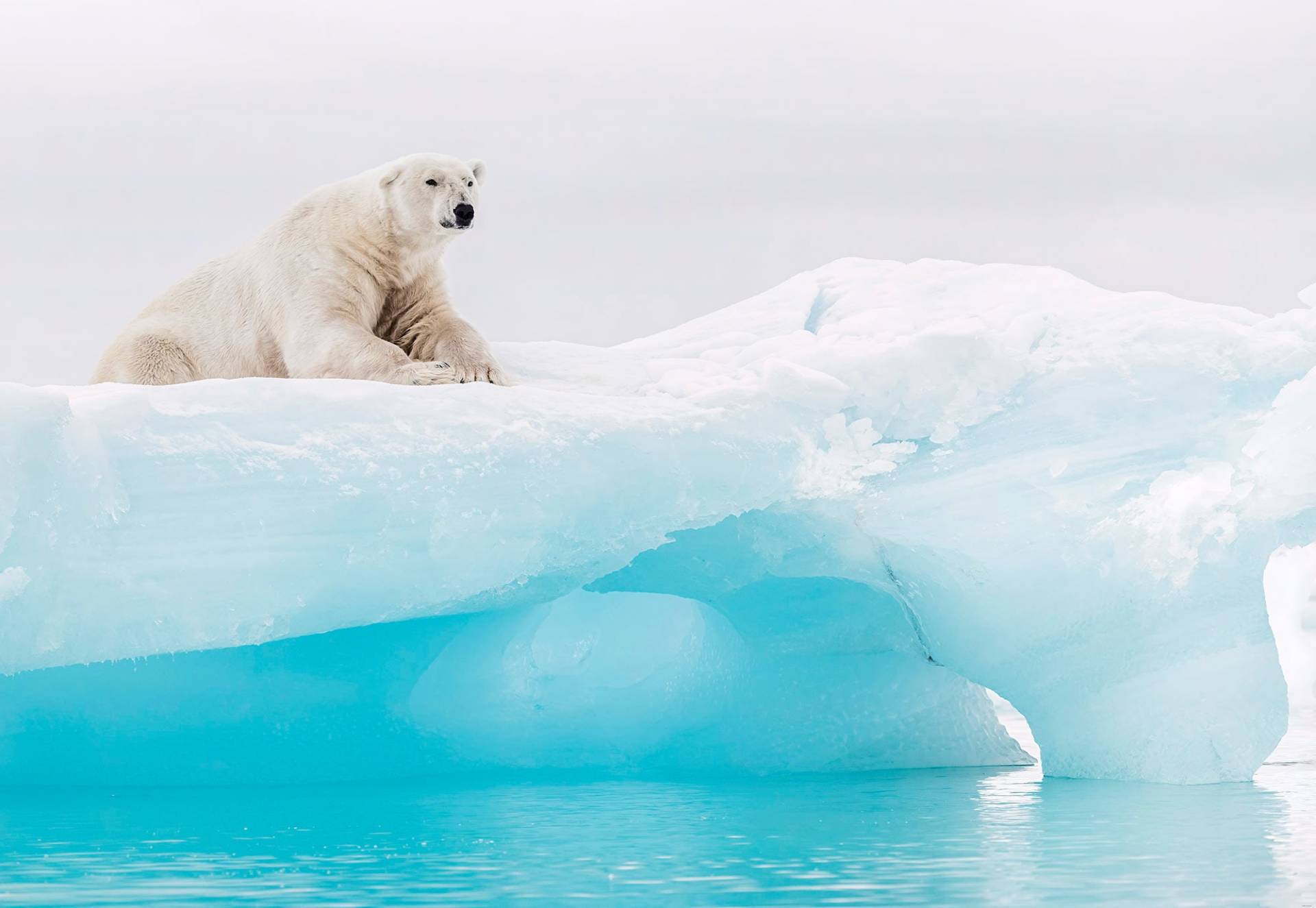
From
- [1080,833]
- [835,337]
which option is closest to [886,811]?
[1080,833]

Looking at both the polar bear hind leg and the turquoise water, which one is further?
the polar bear hind leg

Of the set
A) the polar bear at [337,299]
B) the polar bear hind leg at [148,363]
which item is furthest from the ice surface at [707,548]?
the polar bear hind leg at [148,363]

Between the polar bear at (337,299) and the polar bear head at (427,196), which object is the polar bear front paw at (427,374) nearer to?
the polar bear at (337,299)

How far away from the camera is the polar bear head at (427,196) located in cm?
698

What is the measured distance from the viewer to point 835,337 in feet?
22.6

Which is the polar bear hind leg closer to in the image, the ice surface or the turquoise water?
the ice surface

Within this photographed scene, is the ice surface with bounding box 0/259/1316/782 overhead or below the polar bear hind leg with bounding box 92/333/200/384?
below

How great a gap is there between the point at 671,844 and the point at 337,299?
3416mm

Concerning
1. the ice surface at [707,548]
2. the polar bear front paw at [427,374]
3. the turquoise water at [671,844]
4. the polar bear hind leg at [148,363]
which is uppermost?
the polar bear hind leg at [148,363]

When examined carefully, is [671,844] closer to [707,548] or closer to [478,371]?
[707,548]

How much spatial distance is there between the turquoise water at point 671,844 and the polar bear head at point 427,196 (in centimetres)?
247

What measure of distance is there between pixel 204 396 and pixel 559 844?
6.90ft

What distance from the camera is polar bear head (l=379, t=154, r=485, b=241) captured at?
698 centimetres

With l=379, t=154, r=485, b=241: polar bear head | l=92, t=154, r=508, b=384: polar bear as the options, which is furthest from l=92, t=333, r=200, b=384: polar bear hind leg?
l=379, t=154, r=485, b=241: polar bear head
